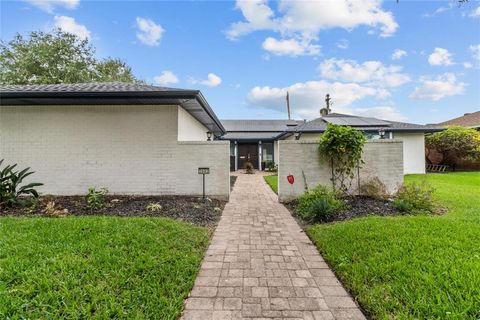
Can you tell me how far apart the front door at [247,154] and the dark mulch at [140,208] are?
12.9 meters

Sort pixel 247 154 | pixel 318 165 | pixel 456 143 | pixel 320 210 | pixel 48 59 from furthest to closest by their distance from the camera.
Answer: pixel 247 154
pixel 48 59
pixel 456 143
pixel 318 165
pixel 320 210

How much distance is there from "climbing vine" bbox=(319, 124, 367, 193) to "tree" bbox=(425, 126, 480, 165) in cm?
1242

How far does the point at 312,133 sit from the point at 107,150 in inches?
398

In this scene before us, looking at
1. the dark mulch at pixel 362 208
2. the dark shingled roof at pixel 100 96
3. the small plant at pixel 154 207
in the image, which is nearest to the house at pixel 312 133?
the dark mulch at pixel 362 208

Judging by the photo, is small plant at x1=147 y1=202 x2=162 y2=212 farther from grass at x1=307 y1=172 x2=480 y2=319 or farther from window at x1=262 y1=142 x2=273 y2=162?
window at x1=262 y1=142 x2=273 y2=162

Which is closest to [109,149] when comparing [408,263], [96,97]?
[96,97]

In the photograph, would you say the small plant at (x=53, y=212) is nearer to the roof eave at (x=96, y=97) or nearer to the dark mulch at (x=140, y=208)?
the dark mulch at (x=140, y=208)

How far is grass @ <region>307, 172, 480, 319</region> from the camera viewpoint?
2.13 meters

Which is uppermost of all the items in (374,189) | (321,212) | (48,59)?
(48,59)

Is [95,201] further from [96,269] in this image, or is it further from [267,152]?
[267,152]

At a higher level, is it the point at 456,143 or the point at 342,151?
the point at 456,143

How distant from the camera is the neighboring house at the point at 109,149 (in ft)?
22.9

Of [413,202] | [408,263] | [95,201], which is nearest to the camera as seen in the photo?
[408,263]

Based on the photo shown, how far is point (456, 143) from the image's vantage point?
48.0 feet
